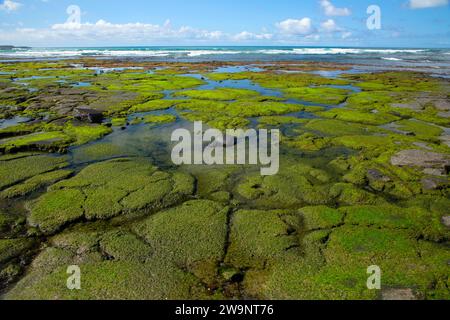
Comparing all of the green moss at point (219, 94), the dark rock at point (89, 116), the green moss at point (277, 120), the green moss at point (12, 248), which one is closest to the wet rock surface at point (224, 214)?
the green moss at point (12, 248)

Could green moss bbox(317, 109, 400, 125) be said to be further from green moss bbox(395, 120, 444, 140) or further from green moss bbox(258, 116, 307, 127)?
green moss bbox(258, 116, 307, 127)

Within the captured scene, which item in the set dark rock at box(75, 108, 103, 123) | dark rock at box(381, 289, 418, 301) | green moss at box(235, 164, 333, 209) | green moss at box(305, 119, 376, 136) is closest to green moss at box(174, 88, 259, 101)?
dark rock at box(75, 108, 103, 123)

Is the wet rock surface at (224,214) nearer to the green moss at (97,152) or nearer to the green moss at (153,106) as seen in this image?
the green moss at (97,152)

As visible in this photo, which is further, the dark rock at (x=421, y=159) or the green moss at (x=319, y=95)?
the green moss at (x=319, y=95)

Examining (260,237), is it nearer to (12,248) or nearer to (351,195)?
(351,195)

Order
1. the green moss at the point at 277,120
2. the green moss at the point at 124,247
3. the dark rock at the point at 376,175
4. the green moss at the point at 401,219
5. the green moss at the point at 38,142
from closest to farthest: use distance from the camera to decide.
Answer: the green moss at the point at 124,247, the green moss at the point at 401,219, the dark rock at the point at 376,175, the green moss at the point at 38,142, the green moss at the point at 277,120

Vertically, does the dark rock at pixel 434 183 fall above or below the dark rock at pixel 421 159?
below

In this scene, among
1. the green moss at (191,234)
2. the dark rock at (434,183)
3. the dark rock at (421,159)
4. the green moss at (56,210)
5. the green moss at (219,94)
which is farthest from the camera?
the green moss at (219,94)
